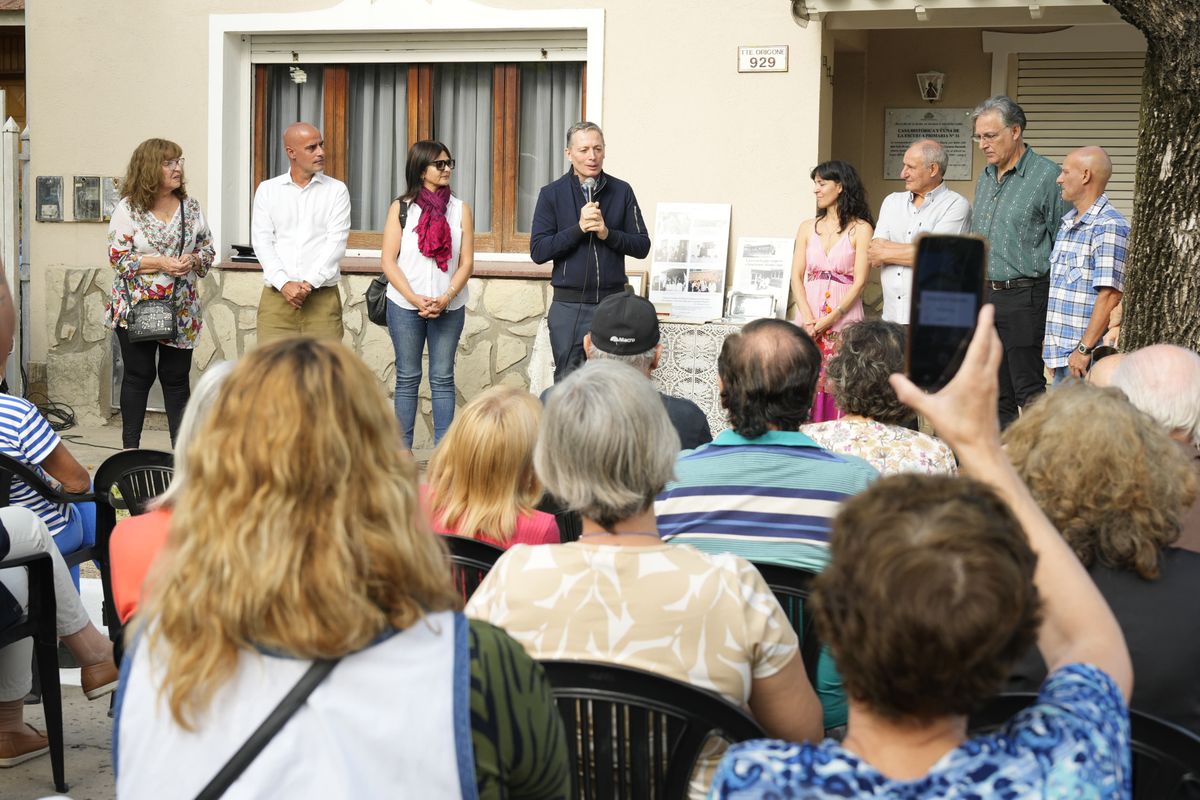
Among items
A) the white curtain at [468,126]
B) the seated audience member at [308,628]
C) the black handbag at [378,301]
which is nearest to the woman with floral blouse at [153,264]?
the black handbag at [378,301]

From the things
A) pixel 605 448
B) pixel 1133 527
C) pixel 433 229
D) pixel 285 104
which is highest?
pixel 285 104

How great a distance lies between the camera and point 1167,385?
3.26 meters

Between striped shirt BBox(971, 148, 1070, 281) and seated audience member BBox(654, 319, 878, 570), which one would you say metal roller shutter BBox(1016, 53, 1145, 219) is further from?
seated audience member BBox(654, 319, 878, 570)

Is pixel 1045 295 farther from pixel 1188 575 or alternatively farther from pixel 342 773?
pixel 342 773

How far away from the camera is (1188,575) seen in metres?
2.32

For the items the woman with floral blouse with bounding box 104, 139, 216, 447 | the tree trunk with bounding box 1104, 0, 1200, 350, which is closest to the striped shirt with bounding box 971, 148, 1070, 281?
the tree trunk with bounding box 1104, 0, 1200, 350

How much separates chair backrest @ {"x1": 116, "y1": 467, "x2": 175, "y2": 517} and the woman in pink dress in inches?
162

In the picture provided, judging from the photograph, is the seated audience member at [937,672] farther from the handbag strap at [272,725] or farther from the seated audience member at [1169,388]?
the seated audience member at [1169,388]

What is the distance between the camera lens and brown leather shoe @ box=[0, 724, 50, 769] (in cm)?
357

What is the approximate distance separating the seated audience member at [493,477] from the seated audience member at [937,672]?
158 centimetres

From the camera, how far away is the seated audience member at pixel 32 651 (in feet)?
11.0

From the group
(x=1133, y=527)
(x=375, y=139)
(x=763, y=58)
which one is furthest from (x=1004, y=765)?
(x=375, y=139)

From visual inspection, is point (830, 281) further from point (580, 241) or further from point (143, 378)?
point (143, 378)

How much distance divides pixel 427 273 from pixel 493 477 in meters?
4.38
